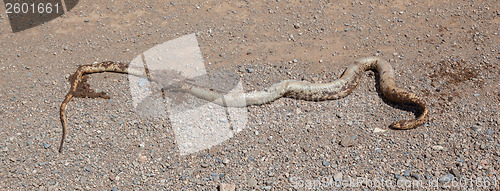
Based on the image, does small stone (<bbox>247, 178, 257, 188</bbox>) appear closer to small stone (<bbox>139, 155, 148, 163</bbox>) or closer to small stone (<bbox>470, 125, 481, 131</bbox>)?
small stone (<bbox>139, 155, 148, 163</bbox>)

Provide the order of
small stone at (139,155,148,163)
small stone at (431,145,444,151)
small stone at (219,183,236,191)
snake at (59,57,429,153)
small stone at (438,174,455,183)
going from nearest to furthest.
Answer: small stone at (438,174,455,183) → small stone at (219,183,236,191) → small stone at (431,145,444,151) → small stone at (139,155,148,163) → snake at (59,57,429,153)

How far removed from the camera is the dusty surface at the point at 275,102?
21.6ft

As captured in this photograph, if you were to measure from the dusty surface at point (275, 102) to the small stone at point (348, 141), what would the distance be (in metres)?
0.04

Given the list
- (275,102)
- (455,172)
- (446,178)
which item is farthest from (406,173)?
(275,102)

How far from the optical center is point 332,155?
6.82m

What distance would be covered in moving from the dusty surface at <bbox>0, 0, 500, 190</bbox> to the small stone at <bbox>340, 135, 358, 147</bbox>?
0.13 feet

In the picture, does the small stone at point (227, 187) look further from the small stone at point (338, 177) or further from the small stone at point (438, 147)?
the small stone at point (438, 147)

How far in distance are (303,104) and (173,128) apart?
9.47 ft

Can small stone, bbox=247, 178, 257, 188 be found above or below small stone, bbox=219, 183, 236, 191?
above

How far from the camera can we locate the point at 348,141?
7.03 m

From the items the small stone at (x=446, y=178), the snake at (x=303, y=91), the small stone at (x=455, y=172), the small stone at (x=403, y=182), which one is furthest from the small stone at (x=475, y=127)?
the small stone at (x=403, y=182)

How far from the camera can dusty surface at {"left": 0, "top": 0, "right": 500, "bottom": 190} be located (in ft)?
21.6

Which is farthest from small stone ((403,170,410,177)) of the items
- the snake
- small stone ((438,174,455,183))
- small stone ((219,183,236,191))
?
small stone ((219,183,236,191))

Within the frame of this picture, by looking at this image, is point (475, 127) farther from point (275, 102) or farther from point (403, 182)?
point (275, 102)
